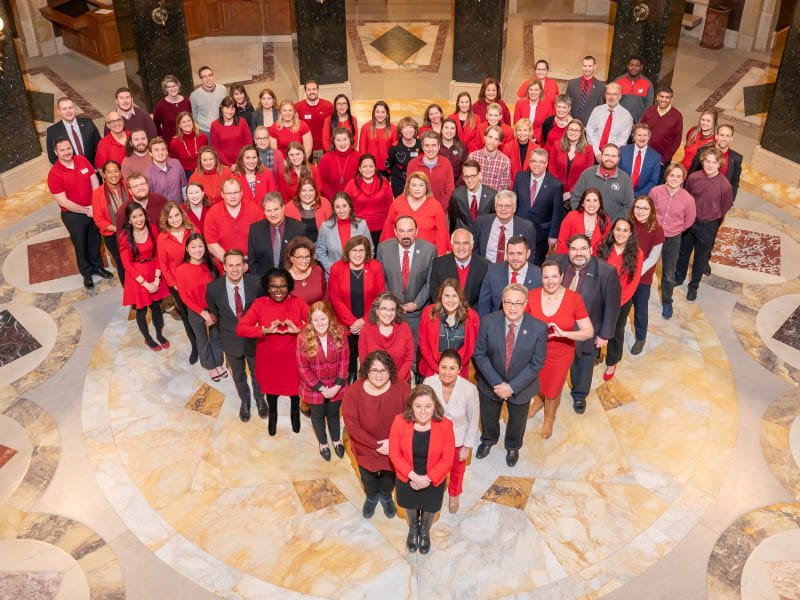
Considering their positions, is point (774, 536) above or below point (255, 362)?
below

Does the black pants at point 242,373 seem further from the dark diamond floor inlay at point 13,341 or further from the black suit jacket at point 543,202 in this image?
the black suit jacket at point 543,202

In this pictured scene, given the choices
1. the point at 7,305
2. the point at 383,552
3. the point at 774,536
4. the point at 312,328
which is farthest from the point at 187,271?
the point at 774,536

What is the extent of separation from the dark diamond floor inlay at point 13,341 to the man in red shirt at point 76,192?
32.7 inches

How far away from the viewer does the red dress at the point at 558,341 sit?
17.5 feet

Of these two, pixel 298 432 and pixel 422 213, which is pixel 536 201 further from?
pixel 298 432

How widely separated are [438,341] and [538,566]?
160 centimetres

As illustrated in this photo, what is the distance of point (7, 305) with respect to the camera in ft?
25.3

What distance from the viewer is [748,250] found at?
835 centimetres

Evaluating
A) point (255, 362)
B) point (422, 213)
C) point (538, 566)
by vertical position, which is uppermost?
point (422, 213)

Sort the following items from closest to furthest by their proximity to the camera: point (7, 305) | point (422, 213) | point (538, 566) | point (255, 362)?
1. point (538, 566)
2. point (255, 362)
3. point (422, 213)
4. point (7, 305)

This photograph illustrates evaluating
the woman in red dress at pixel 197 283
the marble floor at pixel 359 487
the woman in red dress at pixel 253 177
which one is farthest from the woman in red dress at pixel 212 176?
the marble floor at pixel 359 487

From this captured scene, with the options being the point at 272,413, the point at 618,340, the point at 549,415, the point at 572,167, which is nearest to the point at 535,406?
the point at 549,415

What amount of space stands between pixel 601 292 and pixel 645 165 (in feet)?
6.90

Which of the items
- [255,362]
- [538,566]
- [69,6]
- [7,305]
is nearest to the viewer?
[538,566]
